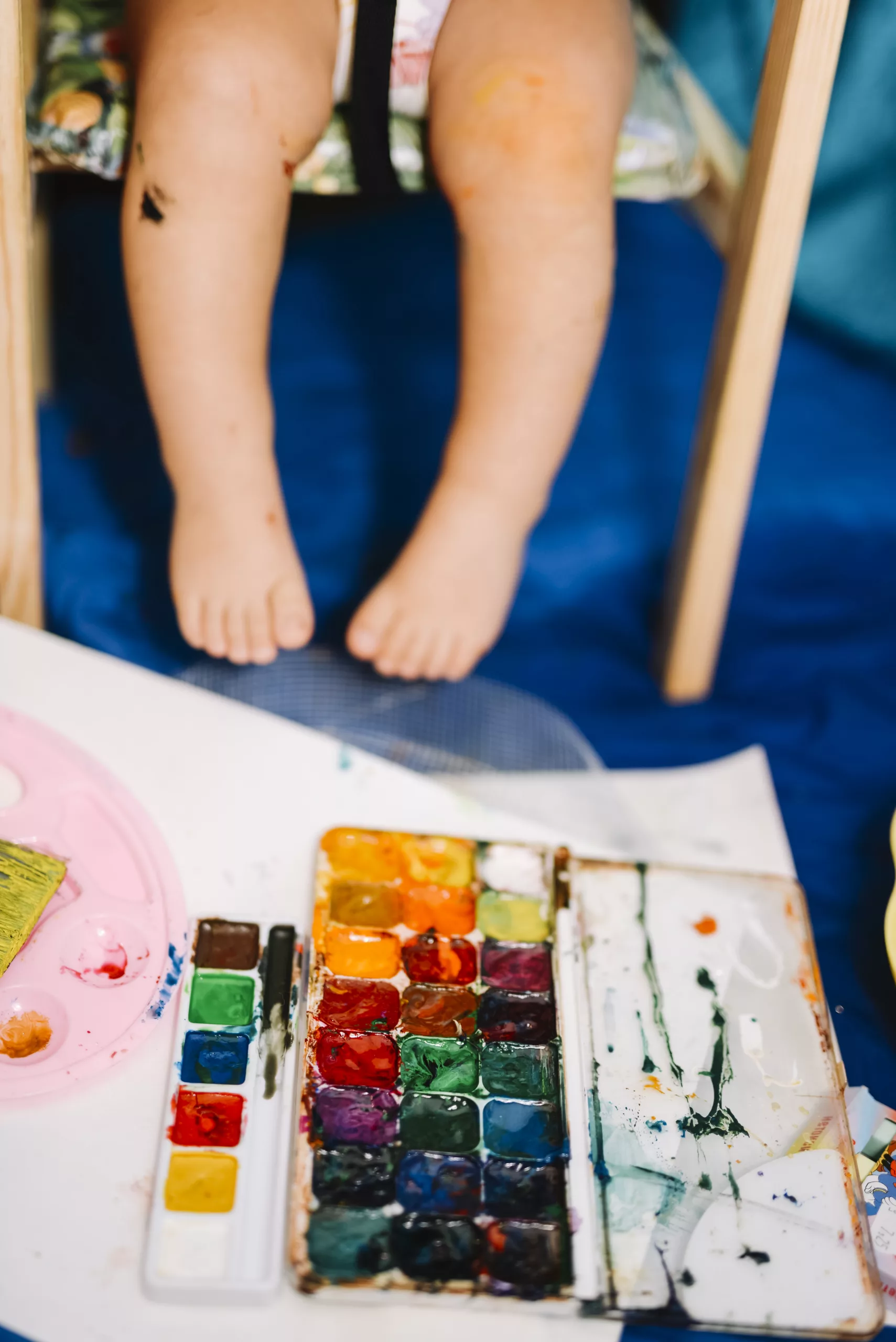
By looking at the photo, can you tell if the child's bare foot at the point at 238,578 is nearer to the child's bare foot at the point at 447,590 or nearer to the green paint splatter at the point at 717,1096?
the child's bare foot at the point at 447,590

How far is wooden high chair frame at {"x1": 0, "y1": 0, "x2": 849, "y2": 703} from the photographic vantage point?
0.68m

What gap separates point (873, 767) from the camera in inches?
35.3

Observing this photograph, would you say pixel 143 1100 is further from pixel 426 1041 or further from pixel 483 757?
pixel 483 757

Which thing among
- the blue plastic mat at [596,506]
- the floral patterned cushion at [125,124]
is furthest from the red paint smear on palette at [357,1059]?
the floral patterned cushion at [125,124]

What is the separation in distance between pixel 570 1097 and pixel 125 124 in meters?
0.57

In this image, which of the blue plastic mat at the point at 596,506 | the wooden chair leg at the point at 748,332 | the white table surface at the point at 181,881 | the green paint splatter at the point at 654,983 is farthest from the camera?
the blue plastic mat at the point at 596,506

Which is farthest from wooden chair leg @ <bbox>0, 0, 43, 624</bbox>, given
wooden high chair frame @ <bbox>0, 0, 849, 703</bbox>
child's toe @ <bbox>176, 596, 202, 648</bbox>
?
child's toe @ <bbox>176, 596, 202, 648</bbox>

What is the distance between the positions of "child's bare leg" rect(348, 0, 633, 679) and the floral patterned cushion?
5cm

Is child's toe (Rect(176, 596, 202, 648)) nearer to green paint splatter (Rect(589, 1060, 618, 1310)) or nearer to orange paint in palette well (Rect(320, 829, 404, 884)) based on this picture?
orange paint in palette well (Rect(320, 829, 404, 884))

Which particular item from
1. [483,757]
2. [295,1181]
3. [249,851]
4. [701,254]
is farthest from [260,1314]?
[701,254]

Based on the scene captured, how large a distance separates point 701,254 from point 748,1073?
31.4 inches

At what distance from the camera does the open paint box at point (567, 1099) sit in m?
0.51

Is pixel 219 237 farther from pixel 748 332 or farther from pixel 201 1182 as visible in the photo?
pixel 201 1182

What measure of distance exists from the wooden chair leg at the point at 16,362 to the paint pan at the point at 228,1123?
12.1 inches
